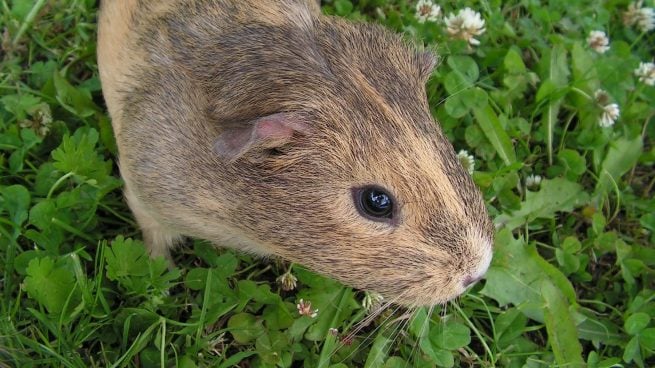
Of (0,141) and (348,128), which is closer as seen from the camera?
(348,128)

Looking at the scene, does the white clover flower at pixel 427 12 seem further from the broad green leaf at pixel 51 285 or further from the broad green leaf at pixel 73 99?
the broad green leaf at pixel 51 285

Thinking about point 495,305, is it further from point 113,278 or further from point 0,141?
point 0,141

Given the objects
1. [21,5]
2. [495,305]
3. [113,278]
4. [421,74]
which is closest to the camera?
[421,74]

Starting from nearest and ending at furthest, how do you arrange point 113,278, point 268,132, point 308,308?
point 268,132
point 113,278
point 308,308

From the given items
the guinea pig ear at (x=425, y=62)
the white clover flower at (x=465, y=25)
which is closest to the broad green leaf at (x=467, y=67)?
the white clover flower at (x=465, y=25)

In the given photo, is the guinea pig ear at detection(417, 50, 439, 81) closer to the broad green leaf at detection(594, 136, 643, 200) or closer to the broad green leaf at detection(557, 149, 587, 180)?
the broad green leaf at detection(557, 149, 587, 180)

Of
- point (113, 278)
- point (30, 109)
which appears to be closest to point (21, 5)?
point (30, 109)
